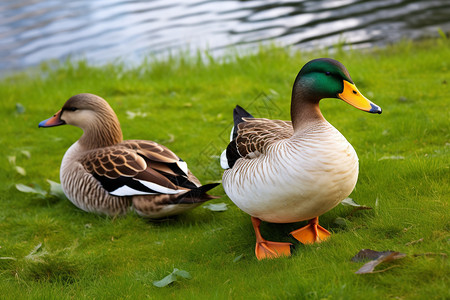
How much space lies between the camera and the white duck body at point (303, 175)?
11.5 feet

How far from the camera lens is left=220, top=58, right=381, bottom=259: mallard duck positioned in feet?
11.6

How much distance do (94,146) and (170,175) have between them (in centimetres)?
122

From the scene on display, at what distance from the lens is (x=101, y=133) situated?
586 cm

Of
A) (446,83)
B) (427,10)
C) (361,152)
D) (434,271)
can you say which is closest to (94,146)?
(361,152)

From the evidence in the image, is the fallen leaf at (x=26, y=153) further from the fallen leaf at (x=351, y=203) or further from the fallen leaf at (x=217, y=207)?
the fallen leaf at (x=351, y=203)

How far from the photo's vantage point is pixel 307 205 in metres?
3.66

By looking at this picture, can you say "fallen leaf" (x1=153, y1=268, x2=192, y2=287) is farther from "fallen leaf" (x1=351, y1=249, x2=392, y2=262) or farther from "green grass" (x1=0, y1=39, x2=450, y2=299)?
"fallen leaf" (x1=351, y1=249, x2=392, y2=262)

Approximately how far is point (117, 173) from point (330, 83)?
2.57 metres

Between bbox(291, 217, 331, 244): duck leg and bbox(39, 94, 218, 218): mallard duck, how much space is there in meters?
1.06

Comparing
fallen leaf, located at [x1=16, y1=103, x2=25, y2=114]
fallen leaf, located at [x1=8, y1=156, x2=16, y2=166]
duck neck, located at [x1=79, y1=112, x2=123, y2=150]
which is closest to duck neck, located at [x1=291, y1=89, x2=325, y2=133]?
duck neck, located at [x1=79, y1=112, x2=123, y2=150]

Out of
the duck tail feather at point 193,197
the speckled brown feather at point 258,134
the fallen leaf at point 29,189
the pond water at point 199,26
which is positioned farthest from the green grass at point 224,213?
the pond water at point 199,26

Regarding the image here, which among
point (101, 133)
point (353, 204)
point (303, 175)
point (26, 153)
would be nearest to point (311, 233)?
point (353, 204)

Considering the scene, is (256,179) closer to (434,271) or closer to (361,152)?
(434,271)

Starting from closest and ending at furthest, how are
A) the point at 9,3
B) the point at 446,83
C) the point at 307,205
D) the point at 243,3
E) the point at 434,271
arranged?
the point at 434,271 → the point at 307,205 → the point at 446,83 → the point at 243,3 → the point at 9,3
